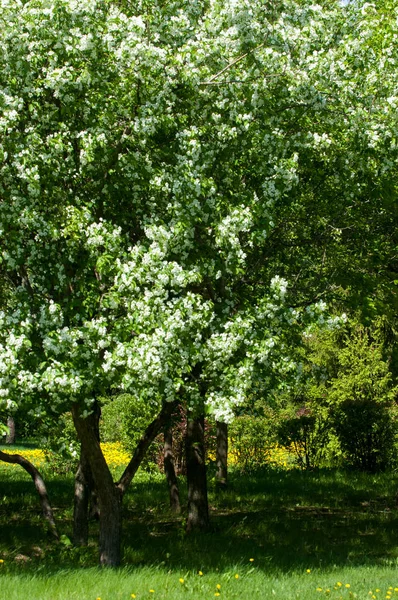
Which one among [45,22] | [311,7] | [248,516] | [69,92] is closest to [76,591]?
[69,92]

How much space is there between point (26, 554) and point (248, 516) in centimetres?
553

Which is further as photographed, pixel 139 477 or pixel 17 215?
pixel 139 477

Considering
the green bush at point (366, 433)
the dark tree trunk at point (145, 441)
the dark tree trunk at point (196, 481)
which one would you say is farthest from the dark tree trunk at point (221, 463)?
the dark tree trunk at point (145, 441)

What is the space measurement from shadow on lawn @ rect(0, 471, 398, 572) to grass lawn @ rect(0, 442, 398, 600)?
0.9 inches

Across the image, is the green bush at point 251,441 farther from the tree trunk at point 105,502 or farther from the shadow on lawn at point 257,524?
the tree trunk at point 105,502

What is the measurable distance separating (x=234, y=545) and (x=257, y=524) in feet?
7.79

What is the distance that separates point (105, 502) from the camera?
30.7ft

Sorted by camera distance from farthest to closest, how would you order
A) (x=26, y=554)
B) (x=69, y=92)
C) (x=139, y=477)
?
(x=139, y=477)
(x=26, y=554)
(x=69, y=92)

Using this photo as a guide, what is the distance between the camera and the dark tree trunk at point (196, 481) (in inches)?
516

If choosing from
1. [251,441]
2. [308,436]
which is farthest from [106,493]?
[251,441]

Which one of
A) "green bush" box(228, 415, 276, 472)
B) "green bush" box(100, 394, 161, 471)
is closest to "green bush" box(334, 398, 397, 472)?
"green bush" box(228, 415, 276, 472)

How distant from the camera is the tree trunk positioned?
9.19 m

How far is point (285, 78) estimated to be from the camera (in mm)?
8703

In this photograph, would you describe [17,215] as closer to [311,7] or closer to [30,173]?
[30,173]
